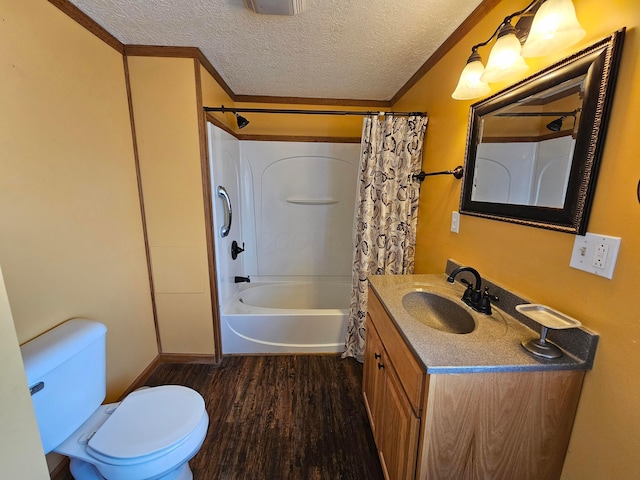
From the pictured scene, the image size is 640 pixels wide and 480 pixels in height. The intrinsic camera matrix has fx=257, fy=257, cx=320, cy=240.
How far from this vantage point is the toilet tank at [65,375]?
1007 millimetres

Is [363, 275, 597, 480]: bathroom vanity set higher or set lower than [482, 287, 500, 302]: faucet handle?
lower

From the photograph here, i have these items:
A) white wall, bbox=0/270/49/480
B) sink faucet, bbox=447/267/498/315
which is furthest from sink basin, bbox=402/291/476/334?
white wall, bbox=0/270/49/480

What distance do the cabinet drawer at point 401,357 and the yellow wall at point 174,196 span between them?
139 cm

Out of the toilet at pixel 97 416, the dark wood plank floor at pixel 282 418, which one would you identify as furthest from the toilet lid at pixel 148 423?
the dark wood plank floor at pixel 282 418

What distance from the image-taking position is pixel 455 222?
1.51 m

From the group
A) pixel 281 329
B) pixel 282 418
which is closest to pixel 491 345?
pixel 282 418

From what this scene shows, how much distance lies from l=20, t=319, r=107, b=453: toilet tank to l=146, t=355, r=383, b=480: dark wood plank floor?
0.63m

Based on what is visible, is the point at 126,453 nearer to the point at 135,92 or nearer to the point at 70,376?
the point at 70,376

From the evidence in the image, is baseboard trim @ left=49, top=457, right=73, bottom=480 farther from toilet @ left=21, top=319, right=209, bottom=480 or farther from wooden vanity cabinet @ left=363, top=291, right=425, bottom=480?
wooden vanity cabinet @ left=363, top=291, right=425, bottom=480

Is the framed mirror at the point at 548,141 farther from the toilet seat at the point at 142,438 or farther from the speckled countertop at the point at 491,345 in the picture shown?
the toilet seat at the point at 142,438

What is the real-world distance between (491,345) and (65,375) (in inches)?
67.0

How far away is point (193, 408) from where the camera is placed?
1.17m

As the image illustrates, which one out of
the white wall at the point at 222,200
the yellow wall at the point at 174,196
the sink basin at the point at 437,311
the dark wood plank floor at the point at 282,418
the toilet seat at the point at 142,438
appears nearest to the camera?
the toilet seat at the point at 142,438

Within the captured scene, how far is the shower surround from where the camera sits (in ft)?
8.89
